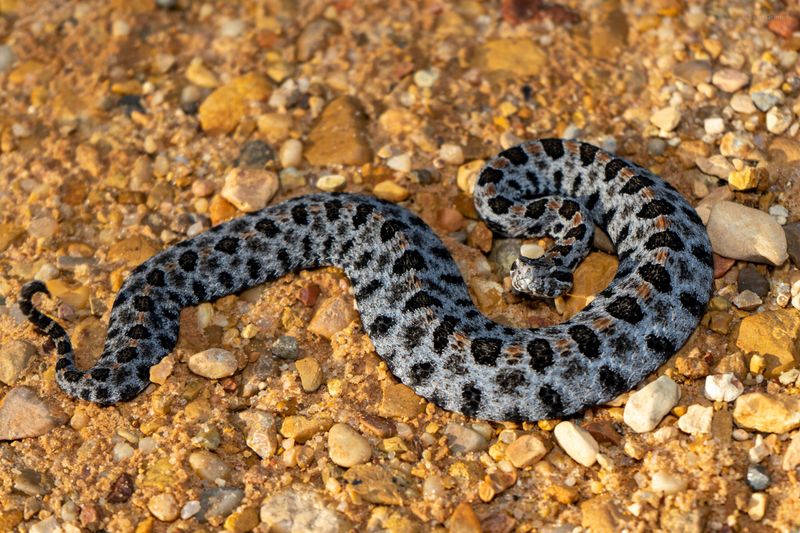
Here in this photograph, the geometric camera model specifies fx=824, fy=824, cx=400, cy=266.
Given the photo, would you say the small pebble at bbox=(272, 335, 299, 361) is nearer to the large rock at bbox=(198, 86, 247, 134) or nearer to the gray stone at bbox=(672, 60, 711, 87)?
the large rock at bbox=(198, 86, 247, 134)

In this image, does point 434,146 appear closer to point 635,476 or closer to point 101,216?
point 101,216

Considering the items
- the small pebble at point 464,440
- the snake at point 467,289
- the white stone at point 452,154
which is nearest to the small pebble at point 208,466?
the snake at point 467,289

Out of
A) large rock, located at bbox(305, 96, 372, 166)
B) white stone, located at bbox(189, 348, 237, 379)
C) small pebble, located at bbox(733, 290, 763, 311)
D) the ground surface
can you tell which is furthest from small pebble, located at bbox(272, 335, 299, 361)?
small pebble, located at bbox(733, 290, 763, 311)

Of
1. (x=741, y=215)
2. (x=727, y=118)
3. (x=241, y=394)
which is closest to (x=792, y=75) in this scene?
(x=727, y=118)

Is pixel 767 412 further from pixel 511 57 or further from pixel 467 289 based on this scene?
pixel 511 57

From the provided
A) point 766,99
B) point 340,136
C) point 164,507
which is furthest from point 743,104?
point 164,507

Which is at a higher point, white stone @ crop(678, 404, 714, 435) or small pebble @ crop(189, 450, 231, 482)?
small pebble @ crop(189, 450, 231, 482)

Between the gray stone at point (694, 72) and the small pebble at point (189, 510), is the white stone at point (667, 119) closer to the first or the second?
the gray stone at point (694, 72)
